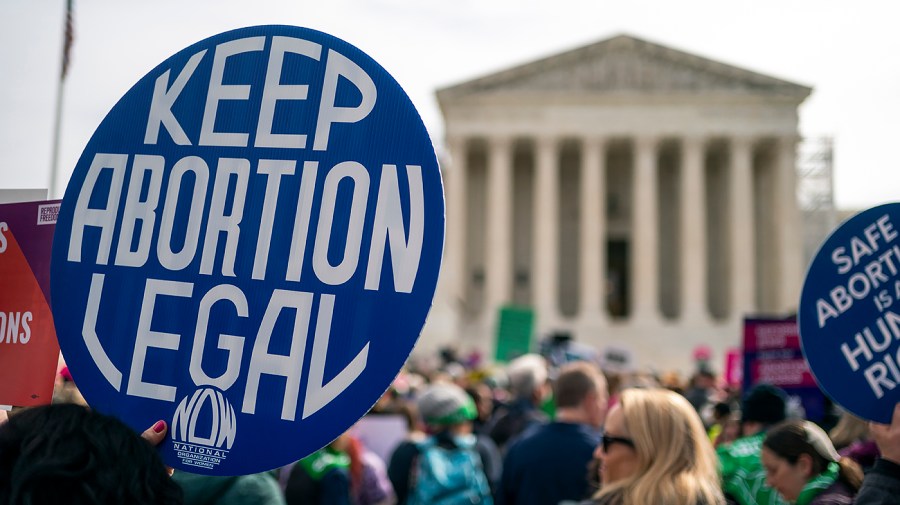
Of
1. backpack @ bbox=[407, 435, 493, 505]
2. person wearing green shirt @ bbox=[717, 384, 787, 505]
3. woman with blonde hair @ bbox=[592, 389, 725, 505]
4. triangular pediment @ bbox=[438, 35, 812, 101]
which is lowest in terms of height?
backpack @ bbox=[407, 435, 493, 505]

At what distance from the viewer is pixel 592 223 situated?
148 ft

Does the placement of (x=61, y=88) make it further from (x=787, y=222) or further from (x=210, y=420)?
(x=787, y=222)

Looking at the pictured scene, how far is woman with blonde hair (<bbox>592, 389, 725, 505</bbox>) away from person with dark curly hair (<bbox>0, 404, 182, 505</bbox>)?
203 cm

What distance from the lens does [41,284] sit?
9.11ft

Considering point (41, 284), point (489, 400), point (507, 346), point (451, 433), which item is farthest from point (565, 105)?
point (41, 284)

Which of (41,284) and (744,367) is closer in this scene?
(41,284)

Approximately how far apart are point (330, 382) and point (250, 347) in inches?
9.9

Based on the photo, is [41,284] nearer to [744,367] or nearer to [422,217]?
[422,217]

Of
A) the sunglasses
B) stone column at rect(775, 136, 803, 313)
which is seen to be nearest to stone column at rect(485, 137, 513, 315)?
stone column at rect(775, 136, 803, 313)

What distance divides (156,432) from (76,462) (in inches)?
16.8

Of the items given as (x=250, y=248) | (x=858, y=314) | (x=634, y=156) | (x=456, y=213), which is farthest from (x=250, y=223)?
(x=634, y=156)

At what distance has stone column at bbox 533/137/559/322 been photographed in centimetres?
4506

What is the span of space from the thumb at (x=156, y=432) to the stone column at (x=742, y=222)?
149 feet

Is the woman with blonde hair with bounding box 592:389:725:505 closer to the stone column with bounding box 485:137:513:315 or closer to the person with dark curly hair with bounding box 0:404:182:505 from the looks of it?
the person with dark curly hair with bounding box 0:404:182:505
